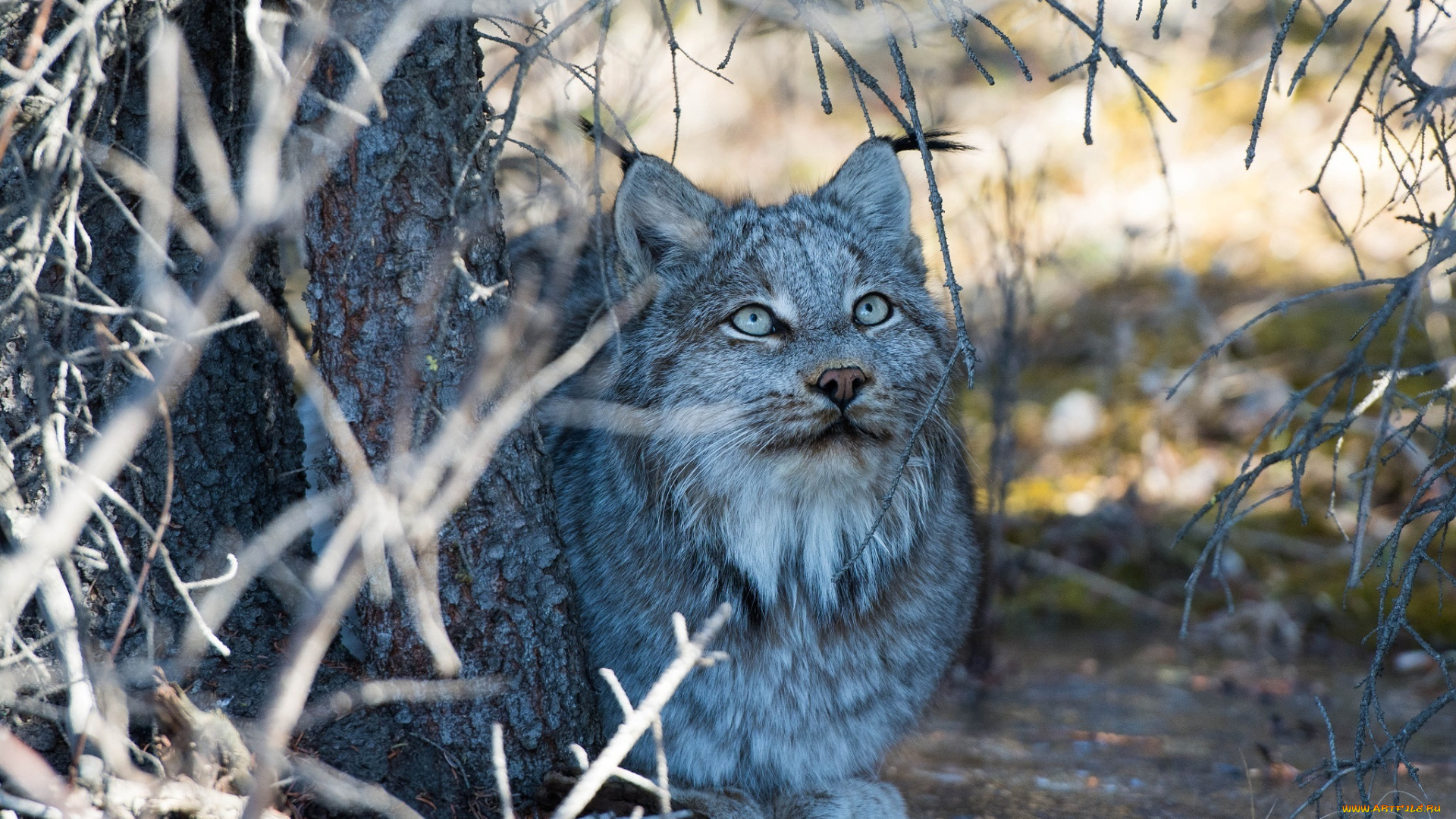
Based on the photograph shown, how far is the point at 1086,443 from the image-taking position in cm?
618

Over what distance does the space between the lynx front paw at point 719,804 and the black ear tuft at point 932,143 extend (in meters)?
1.81

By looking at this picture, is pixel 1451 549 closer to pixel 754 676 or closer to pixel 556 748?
pixel 754 676

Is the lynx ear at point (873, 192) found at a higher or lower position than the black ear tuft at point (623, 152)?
higher

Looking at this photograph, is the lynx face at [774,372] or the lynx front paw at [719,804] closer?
the lynx face at [774,372]

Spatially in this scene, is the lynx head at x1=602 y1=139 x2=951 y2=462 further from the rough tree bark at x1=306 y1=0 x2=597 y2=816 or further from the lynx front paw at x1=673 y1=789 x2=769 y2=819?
the lynx front paw at x1=673 y1=789 x2=769 y2=819

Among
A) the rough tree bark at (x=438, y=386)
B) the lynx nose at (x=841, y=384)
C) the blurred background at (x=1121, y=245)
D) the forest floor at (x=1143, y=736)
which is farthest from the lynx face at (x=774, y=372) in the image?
the forest floor at (x=1143, y=736)

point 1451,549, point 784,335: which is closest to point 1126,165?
point 1451,549

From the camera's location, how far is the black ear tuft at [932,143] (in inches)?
132

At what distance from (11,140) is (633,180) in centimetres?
146

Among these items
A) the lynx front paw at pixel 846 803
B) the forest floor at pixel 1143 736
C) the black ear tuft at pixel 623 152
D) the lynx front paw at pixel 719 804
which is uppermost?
the black ear tuft at pixel 623 152

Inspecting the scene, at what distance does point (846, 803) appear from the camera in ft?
10.4

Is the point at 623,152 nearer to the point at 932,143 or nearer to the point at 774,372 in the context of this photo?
the point at 774,372

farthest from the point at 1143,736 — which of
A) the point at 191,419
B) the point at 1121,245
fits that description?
the point at 1121,245

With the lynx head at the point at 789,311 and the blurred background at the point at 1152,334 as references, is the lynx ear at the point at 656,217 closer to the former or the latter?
the lynx head at the point at 789,311
